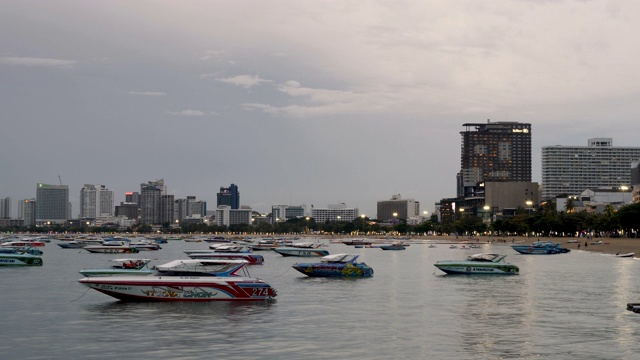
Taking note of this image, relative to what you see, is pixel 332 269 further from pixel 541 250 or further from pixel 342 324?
pixel 541 250

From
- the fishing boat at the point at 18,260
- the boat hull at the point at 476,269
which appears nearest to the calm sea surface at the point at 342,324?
the boat hull at the point at 476,269

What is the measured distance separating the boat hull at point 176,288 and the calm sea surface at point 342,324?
2.74 ft

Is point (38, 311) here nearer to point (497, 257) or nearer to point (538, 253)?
point (497, 257)

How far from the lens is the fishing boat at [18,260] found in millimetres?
108188

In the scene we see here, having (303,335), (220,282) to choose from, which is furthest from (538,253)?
(303,335)

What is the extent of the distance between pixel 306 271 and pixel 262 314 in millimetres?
32351

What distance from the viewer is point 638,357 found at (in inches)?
1455

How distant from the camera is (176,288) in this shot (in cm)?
5738

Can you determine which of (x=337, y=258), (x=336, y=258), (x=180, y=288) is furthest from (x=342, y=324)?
(x=337, y=258)

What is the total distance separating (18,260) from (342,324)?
7583 centimetres

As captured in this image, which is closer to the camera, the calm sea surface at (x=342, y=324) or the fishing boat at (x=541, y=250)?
the calm sea surface at (x=342, y=324)

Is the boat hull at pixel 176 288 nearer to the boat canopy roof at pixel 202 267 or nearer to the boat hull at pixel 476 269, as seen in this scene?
the boat canopy roof at pixel 202 267

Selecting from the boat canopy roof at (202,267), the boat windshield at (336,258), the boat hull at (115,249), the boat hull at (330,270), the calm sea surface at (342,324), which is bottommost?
the boat hull at (115,249)

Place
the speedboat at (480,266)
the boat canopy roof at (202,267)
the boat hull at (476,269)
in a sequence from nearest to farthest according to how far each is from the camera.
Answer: the boat canopy roof at (202,267) < the boat hull at (476,269) < the speedboat at (480,266)
